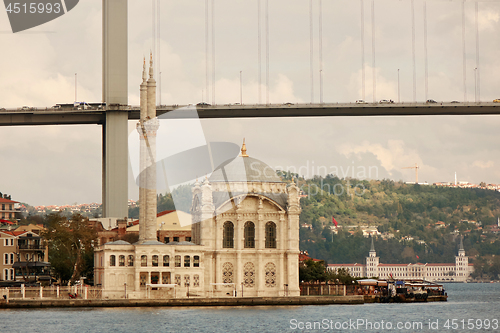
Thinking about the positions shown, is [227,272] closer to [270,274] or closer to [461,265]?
[270,274]

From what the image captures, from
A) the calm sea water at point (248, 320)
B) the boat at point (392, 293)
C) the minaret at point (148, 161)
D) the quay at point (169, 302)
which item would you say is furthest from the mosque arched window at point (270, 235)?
the boat at point (392, 293)

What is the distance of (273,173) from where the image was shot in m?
56.2

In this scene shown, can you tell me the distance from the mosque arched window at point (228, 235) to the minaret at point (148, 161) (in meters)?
3.98

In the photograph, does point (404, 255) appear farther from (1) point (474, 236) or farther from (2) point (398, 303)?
(2) point (398, 303)

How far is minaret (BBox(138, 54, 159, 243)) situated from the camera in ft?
177

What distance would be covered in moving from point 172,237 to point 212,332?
31.0 meters

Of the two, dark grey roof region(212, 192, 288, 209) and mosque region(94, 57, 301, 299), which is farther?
dark grey roof region(212, 192, 288, 209)

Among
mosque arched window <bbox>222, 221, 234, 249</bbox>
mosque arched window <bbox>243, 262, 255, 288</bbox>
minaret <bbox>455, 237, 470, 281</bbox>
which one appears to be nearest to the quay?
mosque arched window <bbox>243, 262, 255, 288</bbox>

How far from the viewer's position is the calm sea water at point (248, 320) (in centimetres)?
3997

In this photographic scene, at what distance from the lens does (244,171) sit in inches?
2184

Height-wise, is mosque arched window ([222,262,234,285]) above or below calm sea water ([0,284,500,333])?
above

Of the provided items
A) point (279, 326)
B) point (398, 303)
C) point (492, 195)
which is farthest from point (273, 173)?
point (492, 195)

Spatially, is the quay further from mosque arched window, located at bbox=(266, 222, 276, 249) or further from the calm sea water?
mosque arched window, located at bbox=(266, 222, 276, 249)

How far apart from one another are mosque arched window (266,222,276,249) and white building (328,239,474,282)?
3322 inches
